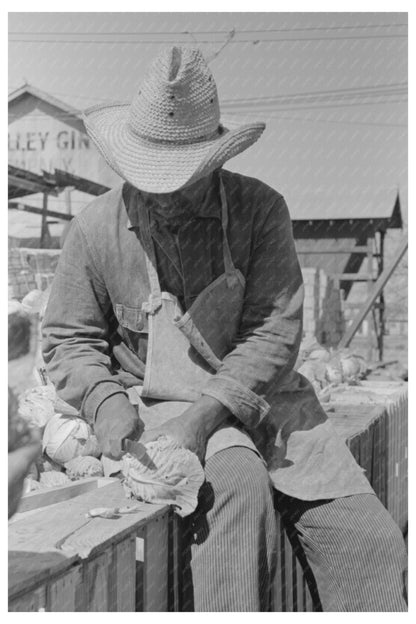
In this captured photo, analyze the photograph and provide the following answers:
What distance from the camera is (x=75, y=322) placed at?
2143 mm

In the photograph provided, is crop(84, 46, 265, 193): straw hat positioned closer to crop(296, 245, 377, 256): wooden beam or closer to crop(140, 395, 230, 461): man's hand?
crop(140, 395, 230, 461): man's hand

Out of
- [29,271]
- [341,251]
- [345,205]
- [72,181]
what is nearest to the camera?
[29,271]

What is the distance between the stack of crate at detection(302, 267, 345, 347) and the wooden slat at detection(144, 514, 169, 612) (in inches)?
307

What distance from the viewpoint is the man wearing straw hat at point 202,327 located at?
Answer: 1.94 meters

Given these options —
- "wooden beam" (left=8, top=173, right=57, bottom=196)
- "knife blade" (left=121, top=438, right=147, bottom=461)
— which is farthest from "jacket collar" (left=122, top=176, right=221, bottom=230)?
"wooden beam" (left=8, top=173, right=57, bottom=196)

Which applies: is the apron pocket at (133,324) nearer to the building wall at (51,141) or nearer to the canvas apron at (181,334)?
the canvas apron at (181,334)

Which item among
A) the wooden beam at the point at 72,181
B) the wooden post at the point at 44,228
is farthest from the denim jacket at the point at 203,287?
the wooden post at the point at 44,228

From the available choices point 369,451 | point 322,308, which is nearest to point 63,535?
point 369,451

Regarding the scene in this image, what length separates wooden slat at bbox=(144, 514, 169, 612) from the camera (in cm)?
182

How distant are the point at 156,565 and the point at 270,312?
30.4 inches

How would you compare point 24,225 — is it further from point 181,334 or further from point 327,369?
point 181,334
